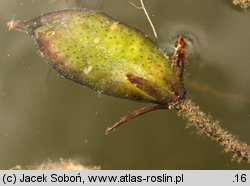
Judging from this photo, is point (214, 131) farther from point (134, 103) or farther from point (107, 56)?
point (107, 56)

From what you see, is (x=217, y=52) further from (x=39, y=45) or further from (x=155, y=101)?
(x=39, y=45)

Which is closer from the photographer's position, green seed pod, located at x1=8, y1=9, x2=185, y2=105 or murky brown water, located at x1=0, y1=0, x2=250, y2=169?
green seed pod, located at x1=8, y1=9, x2=185, y2=105

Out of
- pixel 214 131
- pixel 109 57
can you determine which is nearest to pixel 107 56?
pixel 109 57

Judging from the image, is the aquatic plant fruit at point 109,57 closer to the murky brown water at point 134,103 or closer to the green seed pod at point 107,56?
the green seed pod at point 107,56

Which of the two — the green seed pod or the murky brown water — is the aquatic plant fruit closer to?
the green seed pod

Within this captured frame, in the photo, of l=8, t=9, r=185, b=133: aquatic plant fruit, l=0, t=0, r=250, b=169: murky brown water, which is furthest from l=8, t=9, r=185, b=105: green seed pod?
l=0, t=0, r=250, b=169: murky brown water

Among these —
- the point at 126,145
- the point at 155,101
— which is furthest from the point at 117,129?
the point at 155,101
